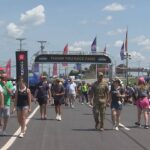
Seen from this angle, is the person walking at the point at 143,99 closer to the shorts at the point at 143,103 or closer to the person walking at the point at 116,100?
the shorts at the point at 143,103

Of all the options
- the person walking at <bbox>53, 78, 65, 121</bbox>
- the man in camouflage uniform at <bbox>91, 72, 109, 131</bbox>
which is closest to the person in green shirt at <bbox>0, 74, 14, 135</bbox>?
the man in camouflage uniform at <bbox>91, 72, 109, 131</bbox>

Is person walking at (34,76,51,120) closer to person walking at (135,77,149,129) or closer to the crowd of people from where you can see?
the crowd of people

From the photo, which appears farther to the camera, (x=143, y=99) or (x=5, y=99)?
(x=143, y=99)

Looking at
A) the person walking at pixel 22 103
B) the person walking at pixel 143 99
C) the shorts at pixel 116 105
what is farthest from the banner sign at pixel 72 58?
the person walking at pixel 22 103

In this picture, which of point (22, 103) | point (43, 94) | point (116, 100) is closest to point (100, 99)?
point (116, 100)

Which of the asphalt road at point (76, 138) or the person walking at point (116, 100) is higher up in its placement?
the person walking at point (116, 100)

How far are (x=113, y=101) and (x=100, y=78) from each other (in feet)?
3.06

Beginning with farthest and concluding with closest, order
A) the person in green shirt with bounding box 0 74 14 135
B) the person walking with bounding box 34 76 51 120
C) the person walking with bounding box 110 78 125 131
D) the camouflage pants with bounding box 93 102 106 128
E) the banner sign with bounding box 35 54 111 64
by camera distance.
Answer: the banner sign with bounding box 35 54 111 64
the person walking with bounding box 34 76 51 120
the person walking with bounding box 110 78 125 131
the camouflage pants with bounding box 93 102 106 128
the person in green shirt with bounding box 0 74 14 135

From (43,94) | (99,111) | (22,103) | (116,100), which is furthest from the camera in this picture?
(43,94)

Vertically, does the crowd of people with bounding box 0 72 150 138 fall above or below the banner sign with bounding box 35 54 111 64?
below

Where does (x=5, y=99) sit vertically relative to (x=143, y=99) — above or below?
above

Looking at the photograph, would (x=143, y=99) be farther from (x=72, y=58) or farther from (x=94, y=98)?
(x=72, y=58)

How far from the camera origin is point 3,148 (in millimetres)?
12500

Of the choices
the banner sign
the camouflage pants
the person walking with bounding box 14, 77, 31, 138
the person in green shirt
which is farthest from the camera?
the banner sign
